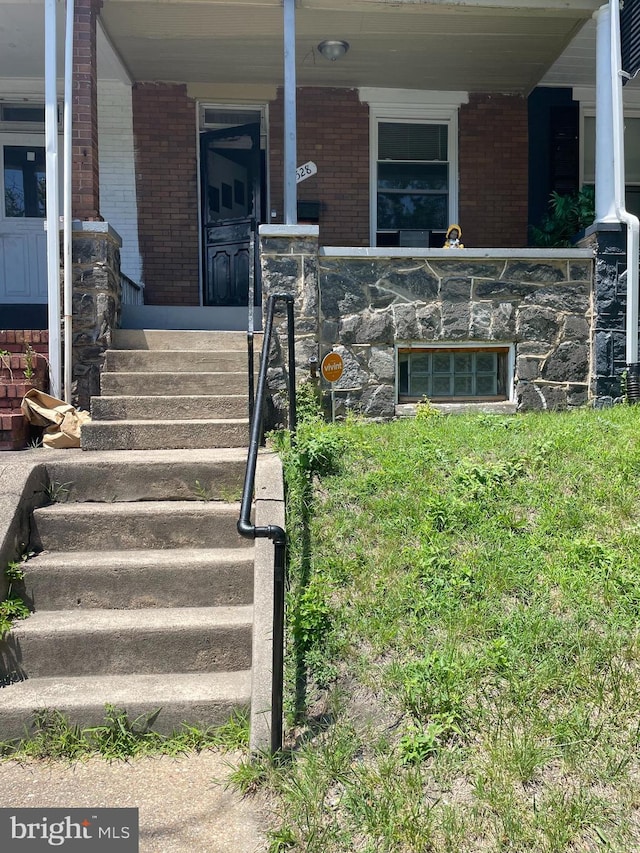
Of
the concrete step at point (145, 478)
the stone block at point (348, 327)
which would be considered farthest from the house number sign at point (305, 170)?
the concrete step at point (145, 478)

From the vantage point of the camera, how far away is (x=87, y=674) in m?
3.22

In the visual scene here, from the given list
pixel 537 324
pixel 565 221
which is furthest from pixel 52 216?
pixel 565 221

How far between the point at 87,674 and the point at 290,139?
4730 mm

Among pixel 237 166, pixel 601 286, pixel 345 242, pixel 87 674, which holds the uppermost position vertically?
pixel 237 166

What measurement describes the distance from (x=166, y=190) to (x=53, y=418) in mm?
4327

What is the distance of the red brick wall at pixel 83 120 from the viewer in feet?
20.0

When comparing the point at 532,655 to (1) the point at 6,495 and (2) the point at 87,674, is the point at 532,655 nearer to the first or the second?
(2) the point at 87,674

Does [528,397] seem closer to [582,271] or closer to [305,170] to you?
[582,271]

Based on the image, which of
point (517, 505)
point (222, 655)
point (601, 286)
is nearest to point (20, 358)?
point (222, 655)

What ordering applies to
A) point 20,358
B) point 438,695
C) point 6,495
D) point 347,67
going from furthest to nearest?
point 347,67, point 20,358, point 6,495, point 438,695

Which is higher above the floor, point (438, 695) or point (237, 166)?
point (237, 166)

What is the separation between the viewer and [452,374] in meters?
6.52

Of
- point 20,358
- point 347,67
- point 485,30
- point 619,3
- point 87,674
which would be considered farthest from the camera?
point 347,67

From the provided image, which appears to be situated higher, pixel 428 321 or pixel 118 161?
pixel 118 161
